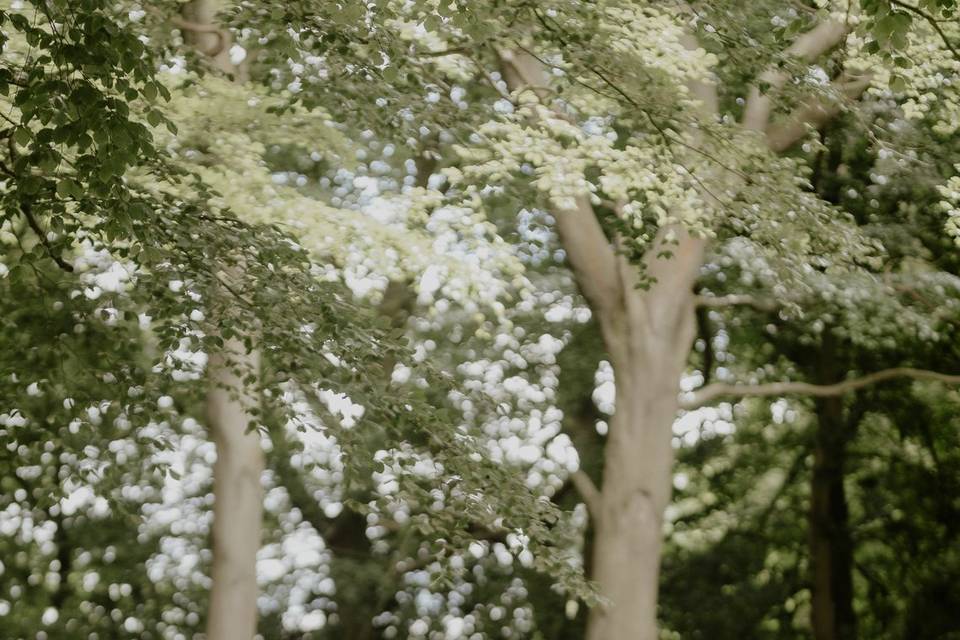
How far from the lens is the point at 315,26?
5.58m

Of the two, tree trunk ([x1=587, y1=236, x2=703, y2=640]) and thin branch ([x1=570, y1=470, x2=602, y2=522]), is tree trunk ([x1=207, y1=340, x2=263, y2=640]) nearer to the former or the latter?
thin branch ([x1=570, y1=470, x2=602, y2=522])

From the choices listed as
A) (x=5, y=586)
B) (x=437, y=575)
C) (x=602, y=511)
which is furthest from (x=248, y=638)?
(x=5, y=586)

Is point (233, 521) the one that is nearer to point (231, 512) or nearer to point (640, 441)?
point (231, 512)

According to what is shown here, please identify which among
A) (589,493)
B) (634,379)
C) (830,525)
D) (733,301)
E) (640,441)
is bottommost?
(589,493)

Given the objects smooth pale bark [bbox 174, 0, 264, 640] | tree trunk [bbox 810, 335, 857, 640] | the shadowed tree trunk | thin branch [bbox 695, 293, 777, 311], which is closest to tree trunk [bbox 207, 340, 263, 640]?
smooth pale bark [bbox 174, 0, 264, 640]

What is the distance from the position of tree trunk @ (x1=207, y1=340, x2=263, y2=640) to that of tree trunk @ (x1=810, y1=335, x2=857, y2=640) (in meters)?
7.96

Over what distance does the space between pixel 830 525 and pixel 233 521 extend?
28.3 feet

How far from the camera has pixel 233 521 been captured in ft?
35.8

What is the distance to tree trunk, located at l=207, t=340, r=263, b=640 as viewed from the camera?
1080cm

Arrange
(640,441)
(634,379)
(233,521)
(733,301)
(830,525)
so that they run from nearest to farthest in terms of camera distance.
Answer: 1. (233,521)
2. (640,441)
3. (634,379)
4. (733,301)
5. (830,525)

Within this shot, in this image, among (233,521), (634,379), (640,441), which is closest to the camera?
(233,521)

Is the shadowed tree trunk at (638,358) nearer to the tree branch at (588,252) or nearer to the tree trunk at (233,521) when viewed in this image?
the tree branch at (588,252)

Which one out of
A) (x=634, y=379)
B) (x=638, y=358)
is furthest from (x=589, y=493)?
→ (x=638, y=358)

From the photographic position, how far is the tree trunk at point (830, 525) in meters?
15.6
